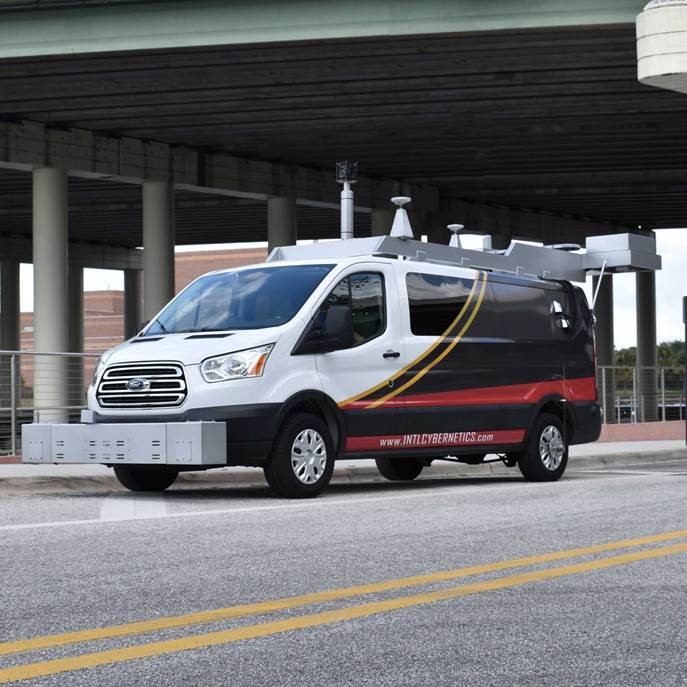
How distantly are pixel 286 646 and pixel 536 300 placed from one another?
1056cm

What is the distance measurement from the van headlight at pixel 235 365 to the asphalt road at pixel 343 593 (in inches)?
44.4

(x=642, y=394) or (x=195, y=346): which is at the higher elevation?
(x=195, y=346)

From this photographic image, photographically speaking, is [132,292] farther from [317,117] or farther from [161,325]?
[161,325]

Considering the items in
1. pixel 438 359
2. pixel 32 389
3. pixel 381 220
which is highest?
pixel 381 220

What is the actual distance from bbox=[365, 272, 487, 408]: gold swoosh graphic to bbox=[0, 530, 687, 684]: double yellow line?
16.5ft

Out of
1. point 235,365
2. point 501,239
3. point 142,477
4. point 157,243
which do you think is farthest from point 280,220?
point 235,365

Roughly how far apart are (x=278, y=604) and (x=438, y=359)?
773cm

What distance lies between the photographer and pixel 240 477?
49.3ft

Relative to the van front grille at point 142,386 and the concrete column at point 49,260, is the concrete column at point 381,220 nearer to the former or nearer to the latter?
the concrete column at point 49,260

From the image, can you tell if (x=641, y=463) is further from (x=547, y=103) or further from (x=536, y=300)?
(x=547, y=103)

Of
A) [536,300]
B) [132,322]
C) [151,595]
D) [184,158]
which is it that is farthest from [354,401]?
[132,322]

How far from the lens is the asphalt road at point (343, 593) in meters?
5.20

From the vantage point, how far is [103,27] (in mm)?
23328

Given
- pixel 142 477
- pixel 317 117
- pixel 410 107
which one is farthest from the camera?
pixel 317 117
